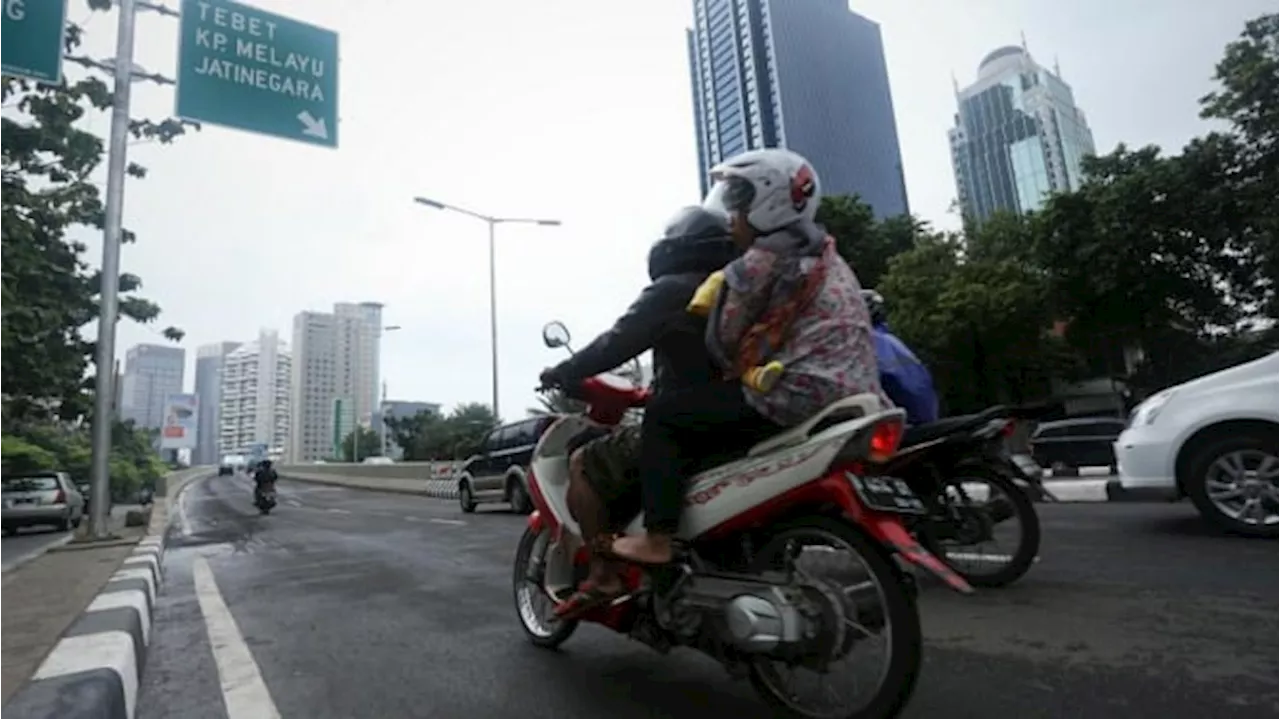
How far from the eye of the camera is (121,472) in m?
36.8

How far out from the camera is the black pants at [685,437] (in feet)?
7.89

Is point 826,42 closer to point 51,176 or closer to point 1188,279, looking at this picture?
point 1188,279

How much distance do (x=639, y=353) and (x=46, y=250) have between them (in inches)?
712

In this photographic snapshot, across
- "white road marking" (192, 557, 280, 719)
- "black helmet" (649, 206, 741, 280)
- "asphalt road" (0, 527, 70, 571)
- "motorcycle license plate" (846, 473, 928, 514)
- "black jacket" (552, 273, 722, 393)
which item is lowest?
"asphalt road" (0, 527, 70, 571)

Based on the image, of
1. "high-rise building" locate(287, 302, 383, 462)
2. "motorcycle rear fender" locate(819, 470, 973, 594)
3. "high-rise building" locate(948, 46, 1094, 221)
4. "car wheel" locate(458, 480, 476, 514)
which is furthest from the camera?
"high-rise building" locate(287, 302, 383, 462)

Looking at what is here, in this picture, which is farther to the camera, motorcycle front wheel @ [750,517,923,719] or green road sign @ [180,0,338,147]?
green road sign @ [180,0,338,147]

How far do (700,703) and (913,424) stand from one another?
76.3 inches

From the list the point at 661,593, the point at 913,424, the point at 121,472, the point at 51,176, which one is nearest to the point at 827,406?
the point at 661,593

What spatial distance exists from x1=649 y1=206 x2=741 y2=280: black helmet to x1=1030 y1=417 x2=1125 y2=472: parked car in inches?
618

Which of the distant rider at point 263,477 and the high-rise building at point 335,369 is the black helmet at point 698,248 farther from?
the high-rise building at point 335,369

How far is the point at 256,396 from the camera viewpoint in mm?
80938

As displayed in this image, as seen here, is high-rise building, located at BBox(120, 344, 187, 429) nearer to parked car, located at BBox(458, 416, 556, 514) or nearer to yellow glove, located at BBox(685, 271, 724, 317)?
parked car, located at BBox(458, 416, 556, 514)

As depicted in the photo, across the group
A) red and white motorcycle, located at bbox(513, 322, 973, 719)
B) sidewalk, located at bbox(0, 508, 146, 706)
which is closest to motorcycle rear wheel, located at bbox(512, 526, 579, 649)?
red and white motorcycle, located at bbox(513, 322, 973, 719)

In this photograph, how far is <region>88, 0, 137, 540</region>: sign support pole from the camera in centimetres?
856
